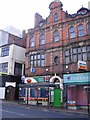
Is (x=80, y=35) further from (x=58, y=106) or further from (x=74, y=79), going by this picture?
(x=58, y=106)

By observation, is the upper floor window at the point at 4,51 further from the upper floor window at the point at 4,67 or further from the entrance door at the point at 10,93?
the entrance door at the point at 10,93

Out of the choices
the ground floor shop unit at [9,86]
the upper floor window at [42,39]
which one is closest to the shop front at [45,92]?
the ground floor shop unit at [9,86]

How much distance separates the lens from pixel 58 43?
28172 mm

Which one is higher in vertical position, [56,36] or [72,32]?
[72,32]

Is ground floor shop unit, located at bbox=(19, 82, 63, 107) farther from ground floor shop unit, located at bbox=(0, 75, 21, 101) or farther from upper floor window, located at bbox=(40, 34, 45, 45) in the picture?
upper floor window, located at bbox=(40, 34, 45, 45)

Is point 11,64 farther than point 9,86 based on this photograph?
No

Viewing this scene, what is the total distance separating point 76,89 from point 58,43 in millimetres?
6628

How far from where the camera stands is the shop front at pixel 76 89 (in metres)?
24.2

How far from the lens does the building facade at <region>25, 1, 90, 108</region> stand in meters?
26.0

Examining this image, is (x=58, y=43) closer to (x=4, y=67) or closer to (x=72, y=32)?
(x=72, y=32)

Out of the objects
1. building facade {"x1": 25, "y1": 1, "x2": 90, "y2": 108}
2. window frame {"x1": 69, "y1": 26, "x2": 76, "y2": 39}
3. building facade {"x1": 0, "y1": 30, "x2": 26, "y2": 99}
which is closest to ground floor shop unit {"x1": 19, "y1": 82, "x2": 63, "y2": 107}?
building facade {"x1": 25, "y1": 1, "x2": 90, "y2": 108}

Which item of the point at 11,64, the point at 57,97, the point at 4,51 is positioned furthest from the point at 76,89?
the point at 4,51

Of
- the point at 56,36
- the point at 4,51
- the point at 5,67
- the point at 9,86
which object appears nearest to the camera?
the point at 56,36

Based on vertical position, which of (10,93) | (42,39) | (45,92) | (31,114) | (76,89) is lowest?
(31,114)
